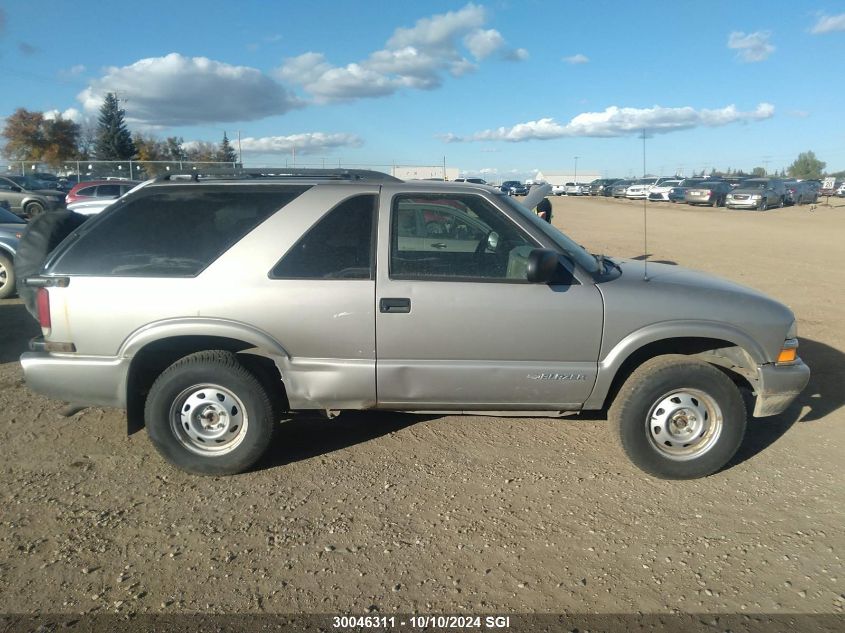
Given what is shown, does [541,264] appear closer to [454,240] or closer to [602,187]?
[454,240]

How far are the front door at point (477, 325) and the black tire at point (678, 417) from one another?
0.32 m

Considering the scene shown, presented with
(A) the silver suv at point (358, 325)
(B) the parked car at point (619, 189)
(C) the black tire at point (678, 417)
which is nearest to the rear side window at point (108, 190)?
(A) the silver suv at point (358, 325)

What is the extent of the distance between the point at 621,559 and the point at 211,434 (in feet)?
8.45

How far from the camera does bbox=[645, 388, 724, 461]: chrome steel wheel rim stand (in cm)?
409

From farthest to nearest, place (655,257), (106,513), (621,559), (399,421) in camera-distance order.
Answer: (655,257) < (399,421) < (106,513) < (621,559)

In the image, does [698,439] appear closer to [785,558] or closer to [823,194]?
[785,558]

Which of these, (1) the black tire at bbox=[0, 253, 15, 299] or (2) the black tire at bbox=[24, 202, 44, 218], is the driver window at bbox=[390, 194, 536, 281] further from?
(2) the black tire at bbox=[24, 202, 44, 218]

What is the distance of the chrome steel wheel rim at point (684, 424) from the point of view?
4.09m

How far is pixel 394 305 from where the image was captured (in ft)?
13.0

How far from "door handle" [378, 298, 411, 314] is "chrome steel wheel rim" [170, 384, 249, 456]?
109cm

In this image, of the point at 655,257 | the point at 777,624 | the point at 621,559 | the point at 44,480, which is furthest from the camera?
the point at 655,257

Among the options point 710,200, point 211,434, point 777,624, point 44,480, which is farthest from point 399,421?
point 710,200

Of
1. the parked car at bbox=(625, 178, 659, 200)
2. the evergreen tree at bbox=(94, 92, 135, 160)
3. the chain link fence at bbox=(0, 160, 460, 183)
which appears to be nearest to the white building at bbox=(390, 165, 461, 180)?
the chain link fence at bbox=(0, 160, 460, 183)

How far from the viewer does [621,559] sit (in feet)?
10.9
